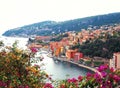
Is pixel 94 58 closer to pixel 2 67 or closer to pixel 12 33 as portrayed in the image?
pixel 2 67

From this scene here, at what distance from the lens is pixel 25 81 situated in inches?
110

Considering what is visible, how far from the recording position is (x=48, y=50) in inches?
1280

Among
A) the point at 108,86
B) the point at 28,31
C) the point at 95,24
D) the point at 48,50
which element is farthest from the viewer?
the point at 28,31

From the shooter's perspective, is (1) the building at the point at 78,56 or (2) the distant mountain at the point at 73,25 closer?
(1) the building at the point at 78,56

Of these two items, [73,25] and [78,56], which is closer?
[78,56]

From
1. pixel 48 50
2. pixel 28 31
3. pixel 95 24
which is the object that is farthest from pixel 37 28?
pixel 48 50

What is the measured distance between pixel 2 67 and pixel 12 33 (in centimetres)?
5936

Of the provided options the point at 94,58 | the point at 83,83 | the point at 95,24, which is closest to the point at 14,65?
the point at 83,83

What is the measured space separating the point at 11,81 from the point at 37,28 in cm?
5739

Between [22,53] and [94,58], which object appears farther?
[94,58]

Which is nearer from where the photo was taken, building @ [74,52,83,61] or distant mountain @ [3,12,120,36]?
building @ [74,52,83,61]

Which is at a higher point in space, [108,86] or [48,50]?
[108,86]

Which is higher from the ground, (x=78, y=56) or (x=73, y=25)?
(x=73, y=25)

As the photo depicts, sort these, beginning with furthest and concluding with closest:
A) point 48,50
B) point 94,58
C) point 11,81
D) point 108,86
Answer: point 48,50 → point 94,58 → point 11,81 → point 108,86
